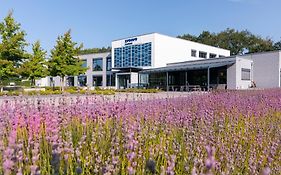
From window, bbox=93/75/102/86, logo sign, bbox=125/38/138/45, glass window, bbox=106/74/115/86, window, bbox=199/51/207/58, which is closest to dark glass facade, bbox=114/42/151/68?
logo sign, bbox=125/38/138/45

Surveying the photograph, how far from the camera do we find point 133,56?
47.4 metres

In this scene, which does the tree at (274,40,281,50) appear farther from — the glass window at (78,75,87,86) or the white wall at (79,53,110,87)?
the glass window at (78,75,87,86)

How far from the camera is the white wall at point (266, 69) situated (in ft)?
121

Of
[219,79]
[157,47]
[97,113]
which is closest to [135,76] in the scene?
[157,47]

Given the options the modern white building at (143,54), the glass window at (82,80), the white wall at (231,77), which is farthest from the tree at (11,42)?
the glass window at (82,80)

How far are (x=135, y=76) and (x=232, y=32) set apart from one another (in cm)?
3463

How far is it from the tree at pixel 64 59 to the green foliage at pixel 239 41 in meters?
45.4

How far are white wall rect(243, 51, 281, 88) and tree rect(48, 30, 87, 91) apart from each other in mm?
25310

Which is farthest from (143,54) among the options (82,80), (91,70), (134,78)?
(82,80)

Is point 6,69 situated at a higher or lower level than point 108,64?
lower

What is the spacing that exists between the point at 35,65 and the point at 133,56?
724 inches

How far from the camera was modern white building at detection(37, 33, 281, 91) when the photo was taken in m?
37.2

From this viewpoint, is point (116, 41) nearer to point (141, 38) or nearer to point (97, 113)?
point (141, 38)

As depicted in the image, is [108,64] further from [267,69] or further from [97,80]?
[267,69]
